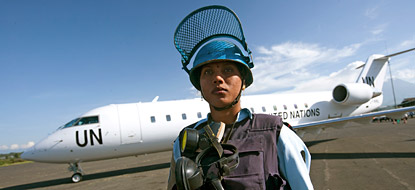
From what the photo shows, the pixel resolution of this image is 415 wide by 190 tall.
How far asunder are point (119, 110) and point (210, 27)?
8.56 m

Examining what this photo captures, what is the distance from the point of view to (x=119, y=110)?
9273 mm

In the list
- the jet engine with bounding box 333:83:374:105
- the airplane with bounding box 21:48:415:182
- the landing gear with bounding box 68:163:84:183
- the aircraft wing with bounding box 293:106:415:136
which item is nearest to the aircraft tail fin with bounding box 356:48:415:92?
the jet engine with bounding box 333:83:374:105

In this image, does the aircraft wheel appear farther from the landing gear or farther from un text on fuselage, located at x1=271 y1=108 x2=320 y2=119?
un text on fuselage, located at x1=271 y1=108 x2=320 y2=119

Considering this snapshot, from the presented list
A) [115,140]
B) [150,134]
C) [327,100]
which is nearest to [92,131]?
[115,140]

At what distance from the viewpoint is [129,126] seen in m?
8.96

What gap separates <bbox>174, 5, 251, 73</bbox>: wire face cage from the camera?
1.52 m

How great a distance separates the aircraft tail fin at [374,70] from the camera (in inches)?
610

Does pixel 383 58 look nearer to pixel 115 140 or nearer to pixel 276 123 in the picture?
pixel 115 140

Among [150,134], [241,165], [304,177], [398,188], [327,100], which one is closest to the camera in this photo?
[304,177]

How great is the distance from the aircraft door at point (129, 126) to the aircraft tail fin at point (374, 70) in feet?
47.5

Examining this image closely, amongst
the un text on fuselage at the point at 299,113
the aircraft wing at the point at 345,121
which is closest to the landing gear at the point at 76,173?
the un text on fuselage at the point at 299,113

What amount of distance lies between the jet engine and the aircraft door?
445 inches

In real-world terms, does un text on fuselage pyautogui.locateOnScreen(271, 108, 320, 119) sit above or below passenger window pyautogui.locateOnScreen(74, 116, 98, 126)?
below

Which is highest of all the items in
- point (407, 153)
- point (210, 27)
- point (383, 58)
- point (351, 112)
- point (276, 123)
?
point (383, 58)
